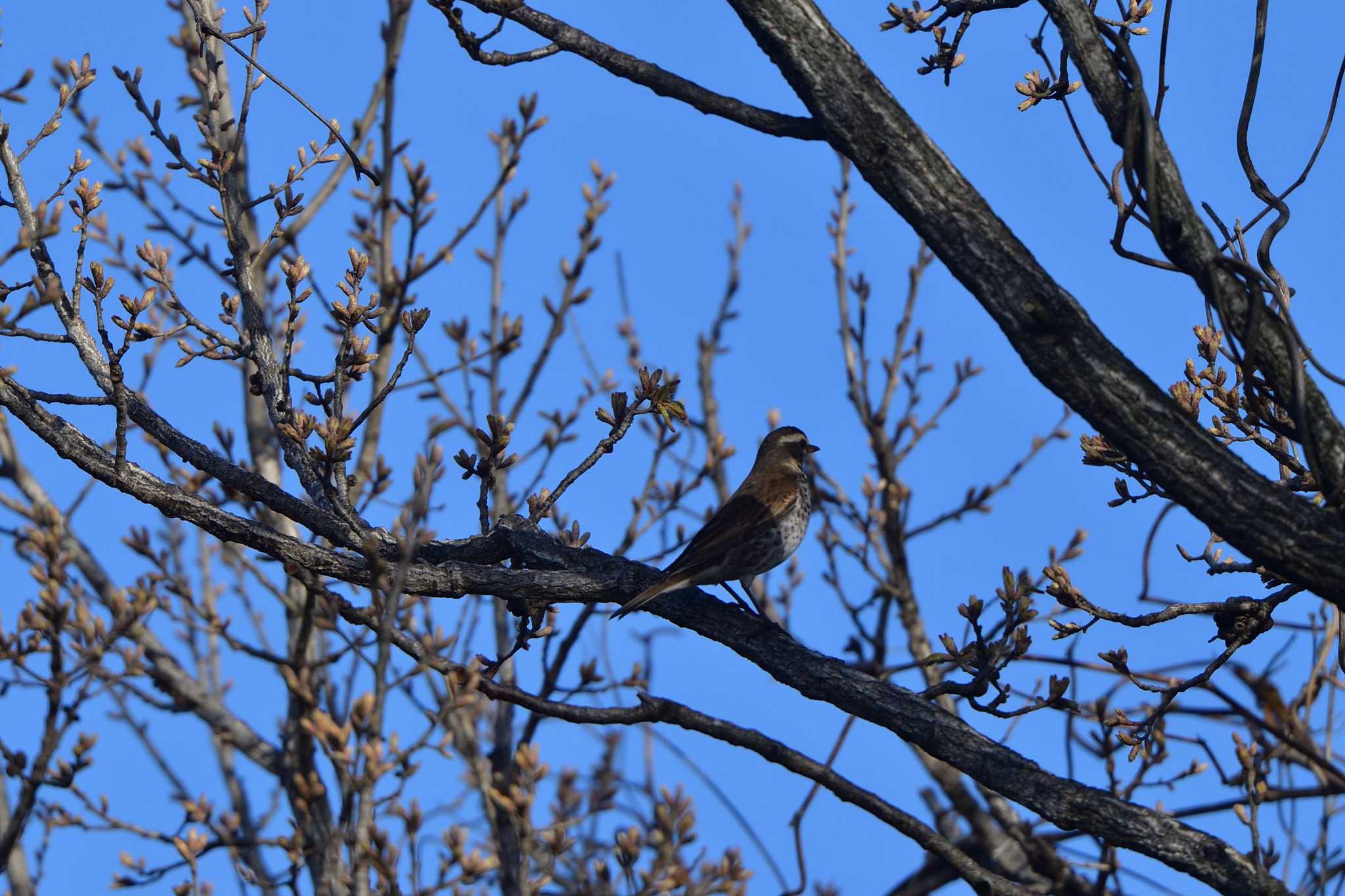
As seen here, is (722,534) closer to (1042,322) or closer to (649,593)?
(649,593)

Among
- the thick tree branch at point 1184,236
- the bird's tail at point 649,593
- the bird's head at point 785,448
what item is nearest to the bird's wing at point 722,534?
the bird's tail at point 649,593

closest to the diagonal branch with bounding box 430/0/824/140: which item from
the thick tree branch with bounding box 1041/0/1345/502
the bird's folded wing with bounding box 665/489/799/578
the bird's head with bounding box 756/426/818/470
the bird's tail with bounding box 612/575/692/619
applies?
the thick tree branch with bounding box 1041/0/1345/502

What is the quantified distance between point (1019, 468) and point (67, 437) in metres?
6.45

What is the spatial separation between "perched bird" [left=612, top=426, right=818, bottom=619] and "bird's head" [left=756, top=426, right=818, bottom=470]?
0.17 feet

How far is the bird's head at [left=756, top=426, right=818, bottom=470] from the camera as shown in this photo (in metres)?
6.95

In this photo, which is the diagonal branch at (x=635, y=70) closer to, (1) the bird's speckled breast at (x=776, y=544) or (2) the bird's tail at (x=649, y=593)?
(2) the bird's tail at (x=649, y=593)

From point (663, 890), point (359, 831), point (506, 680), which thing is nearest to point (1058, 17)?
point (359, 831)

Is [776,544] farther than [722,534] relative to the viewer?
Yes

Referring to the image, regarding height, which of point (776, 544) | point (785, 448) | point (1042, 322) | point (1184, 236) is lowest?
point (1042, 322)

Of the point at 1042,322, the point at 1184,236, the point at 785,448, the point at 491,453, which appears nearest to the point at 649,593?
the point at 491,453

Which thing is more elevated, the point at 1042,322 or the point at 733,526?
the point at 733,526

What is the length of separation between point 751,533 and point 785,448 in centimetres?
149

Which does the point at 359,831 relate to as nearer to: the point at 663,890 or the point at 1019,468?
the point at 663,890

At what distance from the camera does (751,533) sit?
568 centimetres
